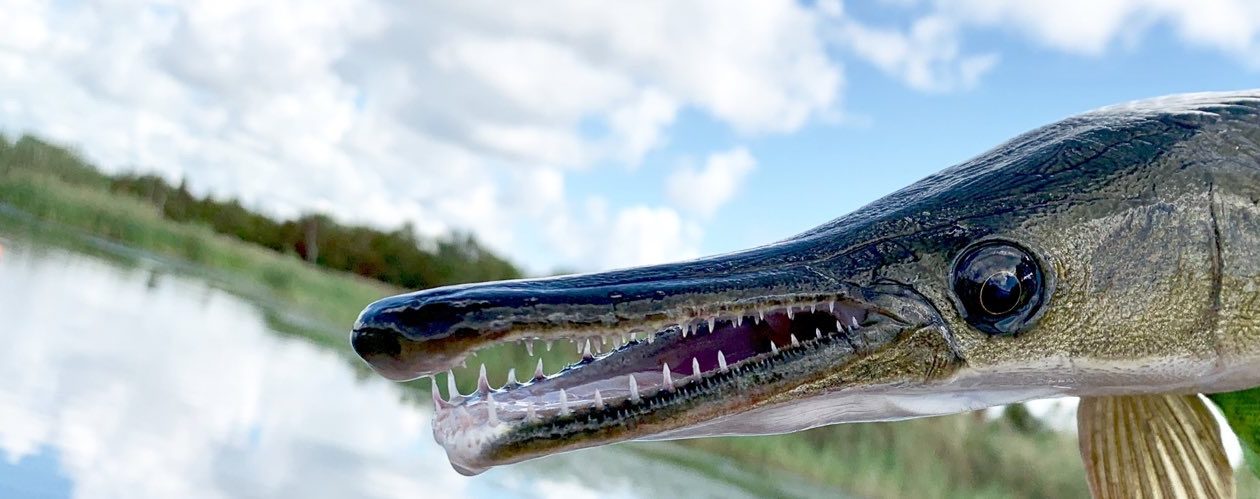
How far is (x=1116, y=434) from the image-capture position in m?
1.84

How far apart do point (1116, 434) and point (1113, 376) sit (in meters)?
0.32

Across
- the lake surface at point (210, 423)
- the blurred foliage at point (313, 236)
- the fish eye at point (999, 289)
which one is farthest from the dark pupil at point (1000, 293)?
the blurred foliage at point (313, 236)

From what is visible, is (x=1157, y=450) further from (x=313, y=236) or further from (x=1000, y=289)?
(x=313, y=236)

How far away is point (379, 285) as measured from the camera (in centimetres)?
3116

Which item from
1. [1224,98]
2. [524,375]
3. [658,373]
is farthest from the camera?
[524,375]

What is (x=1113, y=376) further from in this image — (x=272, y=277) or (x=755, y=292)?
(x=272, y=277)

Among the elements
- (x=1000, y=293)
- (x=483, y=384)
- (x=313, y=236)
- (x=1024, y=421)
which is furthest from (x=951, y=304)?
(x=313, y=236)

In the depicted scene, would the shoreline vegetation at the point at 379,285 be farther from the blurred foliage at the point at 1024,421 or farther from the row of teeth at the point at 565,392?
the row of teeth at the point at 565,392

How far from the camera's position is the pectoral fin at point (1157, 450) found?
5.95 ft

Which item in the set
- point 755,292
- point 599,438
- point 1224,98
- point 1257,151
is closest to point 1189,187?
point 1257,151

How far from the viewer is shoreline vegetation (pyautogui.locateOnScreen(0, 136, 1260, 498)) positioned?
1340 centimetres

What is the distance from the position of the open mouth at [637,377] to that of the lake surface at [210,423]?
648 cm

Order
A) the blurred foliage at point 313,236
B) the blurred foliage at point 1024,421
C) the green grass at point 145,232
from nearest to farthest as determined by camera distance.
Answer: the blurred foliage at point 1024,421
the green grass at point 145,232
the blurred foliage at point 313,236

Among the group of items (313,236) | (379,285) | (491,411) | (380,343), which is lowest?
(491,411)
